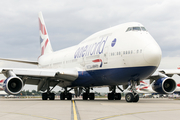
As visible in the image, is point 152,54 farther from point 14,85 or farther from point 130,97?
point 14,85

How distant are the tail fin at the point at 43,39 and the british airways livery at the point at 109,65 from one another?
8.89 metres

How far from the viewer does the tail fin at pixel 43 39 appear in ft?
112

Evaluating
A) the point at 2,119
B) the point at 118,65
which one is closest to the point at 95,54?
the point at 118,65

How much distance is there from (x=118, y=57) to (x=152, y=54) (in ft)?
8.00

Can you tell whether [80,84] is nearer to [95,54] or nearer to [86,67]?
[86,67]

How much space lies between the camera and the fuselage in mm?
16062

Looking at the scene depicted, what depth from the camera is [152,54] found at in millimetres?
15719

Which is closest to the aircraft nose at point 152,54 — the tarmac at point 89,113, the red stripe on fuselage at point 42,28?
the tarmac at point 89,113

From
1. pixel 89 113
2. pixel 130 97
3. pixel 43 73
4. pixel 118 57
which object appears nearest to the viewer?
pixel 89 113

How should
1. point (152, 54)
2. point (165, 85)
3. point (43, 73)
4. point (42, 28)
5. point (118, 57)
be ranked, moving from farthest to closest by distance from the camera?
1. point (42, 28)
2. point (43, 73)
3. point (165, 85)
4. point (118, 57)
5. point (152, 54)

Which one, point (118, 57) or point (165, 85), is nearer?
point (118, 57)

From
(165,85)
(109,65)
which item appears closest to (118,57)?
(109,65)

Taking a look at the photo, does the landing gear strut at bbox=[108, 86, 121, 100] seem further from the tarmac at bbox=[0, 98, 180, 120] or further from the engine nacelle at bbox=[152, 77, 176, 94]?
the tarmac at bbox=[0, 98, 180, 120]

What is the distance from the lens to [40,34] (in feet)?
119
